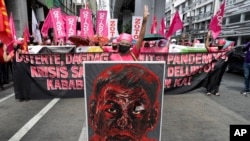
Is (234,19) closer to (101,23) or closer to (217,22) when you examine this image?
(101,23)

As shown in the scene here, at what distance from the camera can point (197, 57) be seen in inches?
289

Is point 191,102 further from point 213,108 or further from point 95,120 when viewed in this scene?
point 95,120

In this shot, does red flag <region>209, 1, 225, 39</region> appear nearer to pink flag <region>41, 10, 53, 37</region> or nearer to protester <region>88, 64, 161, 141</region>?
protester <region>88, 64, 161, 141</region>

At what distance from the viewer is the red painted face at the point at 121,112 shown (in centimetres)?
273

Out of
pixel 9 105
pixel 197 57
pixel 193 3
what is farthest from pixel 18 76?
pixel 193 3

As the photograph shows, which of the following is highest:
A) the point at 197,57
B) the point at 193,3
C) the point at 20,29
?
the point at 193,3

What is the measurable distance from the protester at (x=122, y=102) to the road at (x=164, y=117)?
1.65 meters

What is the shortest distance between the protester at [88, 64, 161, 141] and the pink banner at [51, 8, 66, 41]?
33.8ft

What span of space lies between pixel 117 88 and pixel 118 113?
11.2 inches

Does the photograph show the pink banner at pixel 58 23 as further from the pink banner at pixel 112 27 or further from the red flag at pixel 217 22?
the red flag at pixel 217 22

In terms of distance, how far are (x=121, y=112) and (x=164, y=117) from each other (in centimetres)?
295

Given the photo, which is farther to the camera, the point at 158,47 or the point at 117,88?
the point at 158,47

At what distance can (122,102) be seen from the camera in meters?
2.73

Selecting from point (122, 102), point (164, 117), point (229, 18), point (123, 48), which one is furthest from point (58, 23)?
point (229, 18)
